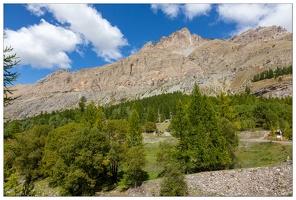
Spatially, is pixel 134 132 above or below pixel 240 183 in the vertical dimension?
above

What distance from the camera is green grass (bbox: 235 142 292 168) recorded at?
1226 inches

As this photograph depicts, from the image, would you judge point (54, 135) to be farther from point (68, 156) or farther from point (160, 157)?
point (160, 157)

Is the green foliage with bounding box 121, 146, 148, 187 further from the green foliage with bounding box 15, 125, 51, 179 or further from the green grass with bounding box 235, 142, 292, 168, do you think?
the green foliage with bounding box 15, 125, 51, 179

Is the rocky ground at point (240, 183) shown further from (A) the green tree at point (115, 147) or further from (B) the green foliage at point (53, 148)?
(B) the green foliage at point (53, 148)

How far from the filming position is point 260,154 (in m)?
36.5

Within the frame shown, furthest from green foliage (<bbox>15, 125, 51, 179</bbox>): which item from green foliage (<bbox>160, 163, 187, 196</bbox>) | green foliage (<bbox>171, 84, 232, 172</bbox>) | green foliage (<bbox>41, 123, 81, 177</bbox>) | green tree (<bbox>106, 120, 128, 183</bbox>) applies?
green foliage (<bbox>160, 163, 187, 196</bbox>)

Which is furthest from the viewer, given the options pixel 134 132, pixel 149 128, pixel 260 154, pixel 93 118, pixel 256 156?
pixel 149 128

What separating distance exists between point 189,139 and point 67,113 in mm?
102079

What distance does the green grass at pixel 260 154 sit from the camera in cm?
3115

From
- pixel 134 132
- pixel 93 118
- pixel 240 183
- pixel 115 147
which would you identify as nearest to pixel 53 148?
pixel 93 118

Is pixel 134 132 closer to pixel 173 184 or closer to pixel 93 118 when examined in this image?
pixel 93 118

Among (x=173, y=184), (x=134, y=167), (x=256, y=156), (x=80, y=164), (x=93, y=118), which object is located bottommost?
(x=173, y=184)

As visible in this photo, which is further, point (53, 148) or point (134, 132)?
point (134, 132)

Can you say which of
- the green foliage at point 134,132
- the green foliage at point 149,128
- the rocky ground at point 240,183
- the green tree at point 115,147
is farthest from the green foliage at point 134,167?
the green foliage at point 149,128
